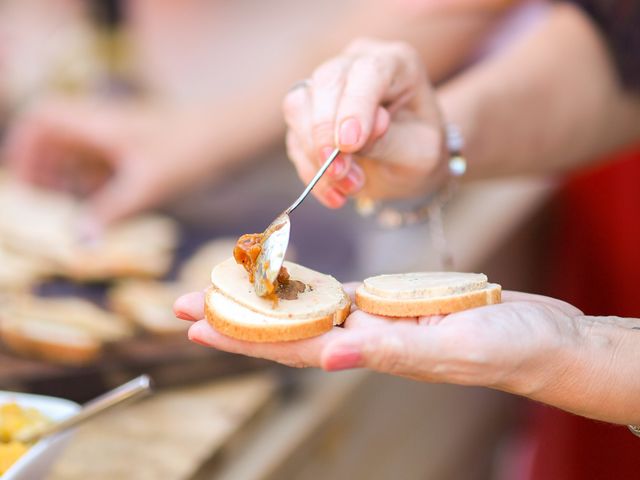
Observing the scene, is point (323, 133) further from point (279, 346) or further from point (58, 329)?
point (58, 329)

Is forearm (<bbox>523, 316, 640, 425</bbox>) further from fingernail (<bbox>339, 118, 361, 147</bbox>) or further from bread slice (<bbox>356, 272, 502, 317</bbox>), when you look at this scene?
fingernail (<bbox>339, 118, 361, 147</bbox>)

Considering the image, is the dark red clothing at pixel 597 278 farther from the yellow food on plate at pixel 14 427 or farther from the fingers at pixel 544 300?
the yellow food on plate at pixel 14 427

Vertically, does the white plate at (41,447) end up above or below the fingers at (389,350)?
below

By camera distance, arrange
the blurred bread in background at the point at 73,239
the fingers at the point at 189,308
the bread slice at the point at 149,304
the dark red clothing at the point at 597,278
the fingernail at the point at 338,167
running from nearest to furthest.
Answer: the fingers at the point at 189,308 < the fingernail at the point at 338,167 < the bread slice at the point at 149,304 < the blurred bread in background at the point at 73,239 < the dark red clothing at the point at 597,278

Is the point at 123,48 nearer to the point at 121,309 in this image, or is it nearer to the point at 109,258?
the point at 109,258

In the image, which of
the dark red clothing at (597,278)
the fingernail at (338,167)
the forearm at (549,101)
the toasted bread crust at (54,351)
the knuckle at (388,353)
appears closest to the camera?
the knuckle at (388,353)

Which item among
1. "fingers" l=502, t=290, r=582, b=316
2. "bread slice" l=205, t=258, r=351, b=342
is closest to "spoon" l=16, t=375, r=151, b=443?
"bread slice" l=205, t=258, r=351, b=342

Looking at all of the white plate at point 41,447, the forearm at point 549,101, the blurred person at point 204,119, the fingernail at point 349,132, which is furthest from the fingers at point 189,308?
the blurred person at point 204,119
